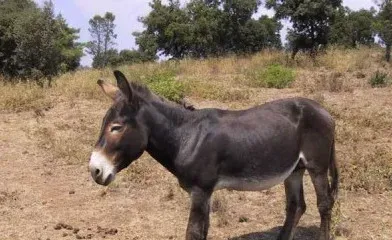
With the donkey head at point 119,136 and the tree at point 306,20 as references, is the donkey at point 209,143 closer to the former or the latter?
the donkey head at point 119,136

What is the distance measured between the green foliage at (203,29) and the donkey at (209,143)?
1661cm

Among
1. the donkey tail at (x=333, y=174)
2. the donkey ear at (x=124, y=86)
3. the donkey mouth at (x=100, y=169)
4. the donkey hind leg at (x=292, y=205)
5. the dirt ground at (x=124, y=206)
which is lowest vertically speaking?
the dirt ground at (x=124, y=206)

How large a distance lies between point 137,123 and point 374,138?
219 inches

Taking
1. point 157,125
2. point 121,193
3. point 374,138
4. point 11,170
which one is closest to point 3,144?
point 11,170

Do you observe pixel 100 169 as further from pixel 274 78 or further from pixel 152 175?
pixel 274 78

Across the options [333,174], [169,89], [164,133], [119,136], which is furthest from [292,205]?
[169,89]

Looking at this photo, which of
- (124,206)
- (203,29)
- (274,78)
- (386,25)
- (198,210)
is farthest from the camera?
(203,29)

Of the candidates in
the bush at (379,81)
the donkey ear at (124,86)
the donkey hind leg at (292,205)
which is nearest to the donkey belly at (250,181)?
the donkey hind leg at (292,205)

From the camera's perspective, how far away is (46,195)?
22.8 feet

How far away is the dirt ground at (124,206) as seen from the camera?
576 centimetres

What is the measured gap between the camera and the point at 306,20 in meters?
18.5

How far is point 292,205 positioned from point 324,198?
1.41ft

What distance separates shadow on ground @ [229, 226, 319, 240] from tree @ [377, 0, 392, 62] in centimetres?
1288

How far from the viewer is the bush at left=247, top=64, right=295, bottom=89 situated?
40.9ft
